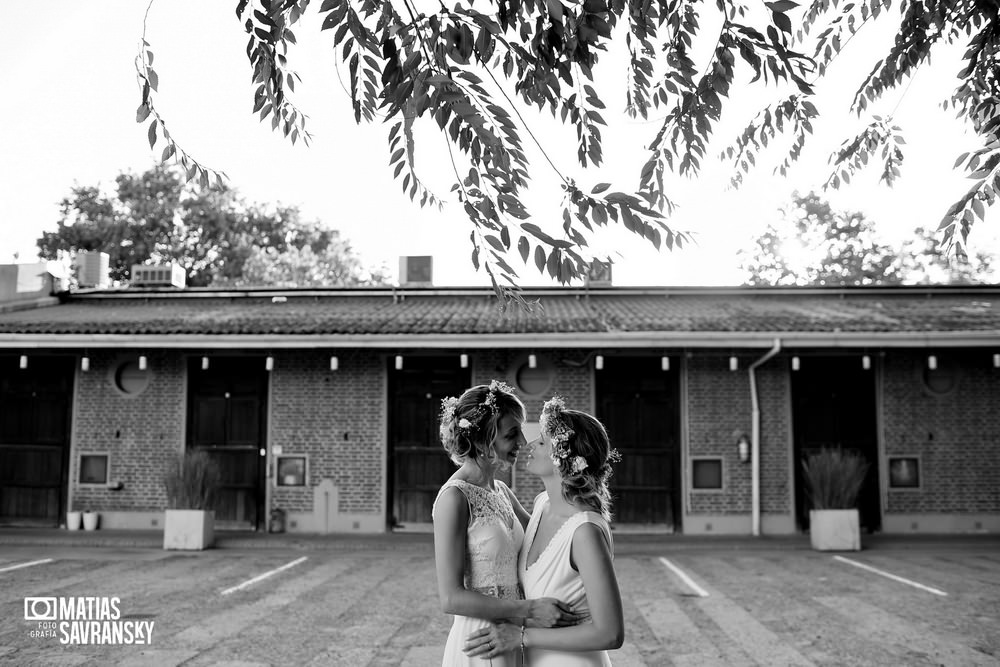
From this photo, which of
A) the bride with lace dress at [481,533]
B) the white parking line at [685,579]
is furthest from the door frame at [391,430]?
the bride with lace dress at [481,533]

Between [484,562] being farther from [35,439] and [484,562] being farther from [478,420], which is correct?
[35,439]

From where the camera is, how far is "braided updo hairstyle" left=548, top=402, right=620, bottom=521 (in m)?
2.55

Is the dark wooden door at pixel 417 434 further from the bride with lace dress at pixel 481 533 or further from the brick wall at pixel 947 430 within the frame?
the bride with lace dress at pixel 481 533

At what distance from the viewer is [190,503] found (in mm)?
11180

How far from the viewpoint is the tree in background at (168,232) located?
3011 cm

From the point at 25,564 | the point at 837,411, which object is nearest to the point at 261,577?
the point at 25,564

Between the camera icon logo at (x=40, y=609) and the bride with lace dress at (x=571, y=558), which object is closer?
the bride with lace dress at (x=571, y=558)

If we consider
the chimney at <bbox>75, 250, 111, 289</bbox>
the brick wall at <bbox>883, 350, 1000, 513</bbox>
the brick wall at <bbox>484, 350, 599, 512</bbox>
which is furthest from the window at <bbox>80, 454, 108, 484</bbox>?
the brick wall at <bbox>883, 350, 1000, 513</bbox>

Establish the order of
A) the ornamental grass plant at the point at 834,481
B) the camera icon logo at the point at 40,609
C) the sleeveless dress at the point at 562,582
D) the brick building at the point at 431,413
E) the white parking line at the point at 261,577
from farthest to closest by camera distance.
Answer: the brick building at the point at 431,413 → the ornamental grass plant at the point at 834,481 → the white parking line at the point at 261,577 → the camera icon logo at the point at 40,609 → the sleeveless dress at the point at 562,582

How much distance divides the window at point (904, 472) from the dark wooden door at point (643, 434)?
11.2 ft

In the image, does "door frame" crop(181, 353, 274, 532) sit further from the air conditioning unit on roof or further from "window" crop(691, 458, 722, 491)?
"window" crop(691, 458, 722, 491)

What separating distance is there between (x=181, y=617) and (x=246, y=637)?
102 centimetres

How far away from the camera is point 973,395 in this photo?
1252 cm

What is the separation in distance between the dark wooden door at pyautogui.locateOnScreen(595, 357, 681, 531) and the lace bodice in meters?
9.87
